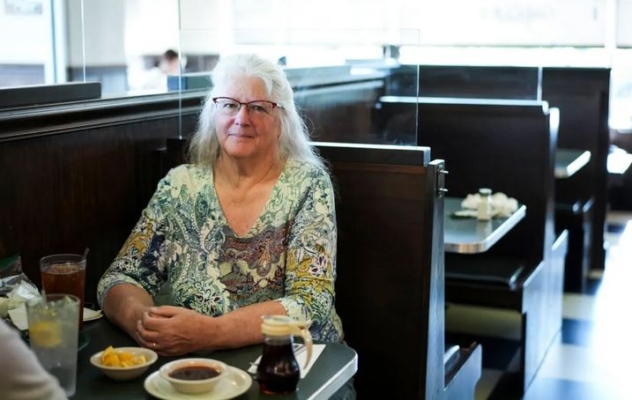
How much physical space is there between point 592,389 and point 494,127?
123 cm

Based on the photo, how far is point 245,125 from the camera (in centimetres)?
236

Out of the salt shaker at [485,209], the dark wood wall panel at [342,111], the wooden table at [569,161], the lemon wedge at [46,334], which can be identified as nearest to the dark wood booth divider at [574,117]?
the wooden table at [569,161]

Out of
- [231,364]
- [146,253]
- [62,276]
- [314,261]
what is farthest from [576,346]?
[62,276]

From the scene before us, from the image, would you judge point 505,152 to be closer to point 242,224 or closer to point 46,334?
point 242,224

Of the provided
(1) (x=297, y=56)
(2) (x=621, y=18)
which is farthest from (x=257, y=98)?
(2) (x=621, y=18)

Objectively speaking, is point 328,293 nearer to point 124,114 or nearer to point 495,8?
point 124,114

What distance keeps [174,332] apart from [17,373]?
33.6 inches

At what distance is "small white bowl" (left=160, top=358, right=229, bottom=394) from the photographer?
5.30 ft

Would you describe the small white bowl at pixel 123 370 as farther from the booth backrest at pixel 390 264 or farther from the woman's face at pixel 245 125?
the booth backrest at pixel 390 264

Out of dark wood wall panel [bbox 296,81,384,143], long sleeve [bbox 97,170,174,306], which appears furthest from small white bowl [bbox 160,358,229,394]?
dark wood wall panel [bbox 296,81,384,143]

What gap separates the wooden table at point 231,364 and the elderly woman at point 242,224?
0.16 metres

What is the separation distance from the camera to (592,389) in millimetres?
3641

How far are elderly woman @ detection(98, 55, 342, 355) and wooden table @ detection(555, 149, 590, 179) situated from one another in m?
2.21

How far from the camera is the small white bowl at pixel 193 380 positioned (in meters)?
1.61
